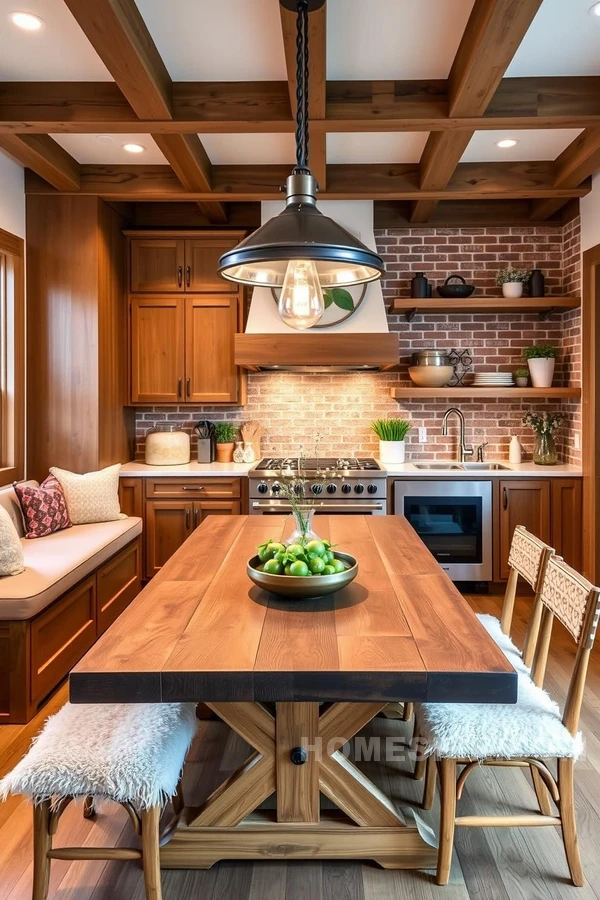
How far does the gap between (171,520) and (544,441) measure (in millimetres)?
2724

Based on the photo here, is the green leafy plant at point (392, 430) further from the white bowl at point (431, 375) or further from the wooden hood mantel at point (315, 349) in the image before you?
the wooden hood mantel at point (315, 349)

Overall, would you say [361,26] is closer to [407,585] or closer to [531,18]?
[531,18]

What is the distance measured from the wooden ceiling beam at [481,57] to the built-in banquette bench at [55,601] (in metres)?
2.76

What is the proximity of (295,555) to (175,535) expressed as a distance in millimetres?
2772

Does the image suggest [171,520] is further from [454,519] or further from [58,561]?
[454,519]

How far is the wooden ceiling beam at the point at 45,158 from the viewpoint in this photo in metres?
3.46

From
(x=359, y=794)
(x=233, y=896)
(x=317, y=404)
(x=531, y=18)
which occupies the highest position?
(x=531, y=18)

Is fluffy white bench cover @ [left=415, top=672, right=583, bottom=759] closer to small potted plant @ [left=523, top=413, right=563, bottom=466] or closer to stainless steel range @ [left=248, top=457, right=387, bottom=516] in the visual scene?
stainless steel range @ [left=248, top=457, right=387, bottom=516]

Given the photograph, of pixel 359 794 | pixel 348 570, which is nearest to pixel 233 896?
pixel 359 794

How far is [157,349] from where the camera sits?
481cm

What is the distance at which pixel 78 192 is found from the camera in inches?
165

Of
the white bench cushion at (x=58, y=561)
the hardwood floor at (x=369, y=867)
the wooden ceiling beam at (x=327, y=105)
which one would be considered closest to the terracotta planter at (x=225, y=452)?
the white bench cushion at (x=58, y=561)

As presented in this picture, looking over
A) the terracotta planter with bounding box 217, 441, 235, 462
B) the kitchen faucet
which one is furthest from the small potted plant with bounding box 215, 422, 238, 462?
the kitchen faucet

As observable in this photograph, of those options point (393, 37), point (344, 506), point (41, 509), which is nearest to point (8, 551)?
point (41, 509)
